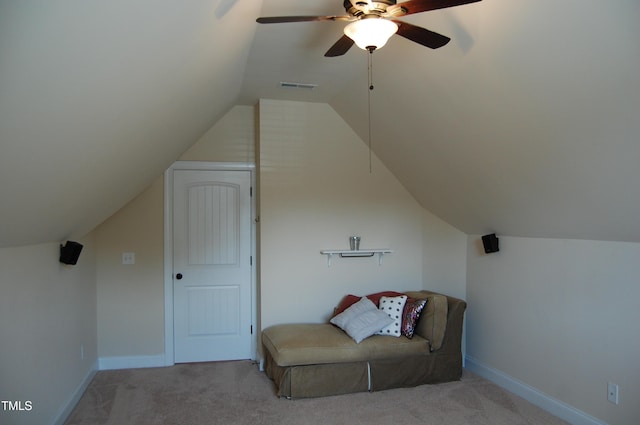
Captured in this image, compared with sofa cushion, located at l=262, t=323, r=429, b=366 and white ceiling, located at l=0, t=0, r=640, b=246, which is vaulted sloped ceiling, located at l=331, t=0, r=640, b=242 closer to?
white ceiling, located at l=0, t=0, r=640, b=246

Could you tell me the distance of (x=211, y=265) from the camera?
4785 millimetres

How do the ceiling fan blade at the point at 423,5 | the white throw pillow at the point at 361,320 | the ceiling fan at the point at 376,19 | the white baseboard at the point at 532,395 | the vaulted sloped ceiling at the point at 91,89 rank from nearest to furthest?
1. the vaulted sloped ceiling at the point at 91,89
2. the ceiling fan blade at the point at 423,5
3. the ceiling fan at the point at 376,19
4. the white baseboard at the point at 532,395
5. the white throw pillow at the point at 361,320

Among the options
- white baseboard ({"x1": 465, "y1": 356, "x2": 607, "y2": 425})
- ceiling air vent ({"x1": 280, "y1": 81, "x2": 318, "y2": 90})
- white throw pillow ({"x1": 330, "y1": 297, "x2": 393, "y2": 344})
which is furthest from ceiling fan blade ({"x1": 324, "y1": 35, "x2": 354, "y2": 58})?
white baseboard ({"x1": 465, "y1": 356, "x2": 607, "y2": 425})

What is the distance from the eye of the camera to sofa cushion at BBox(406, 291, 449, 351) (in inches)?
155

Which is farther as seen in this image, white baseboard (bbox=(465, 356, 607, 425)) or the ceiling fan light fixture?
white baseboard (bbox=(465, 356, 607, 425))

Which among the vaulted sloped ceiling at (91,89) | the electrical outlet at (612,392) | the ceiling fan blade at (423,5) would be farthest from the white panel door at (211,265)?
the electrical outlet at (612,392)

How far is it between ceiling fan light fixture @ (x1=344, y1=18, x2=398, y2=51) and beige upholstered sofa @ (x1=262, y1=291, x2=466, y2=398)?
2.55 m

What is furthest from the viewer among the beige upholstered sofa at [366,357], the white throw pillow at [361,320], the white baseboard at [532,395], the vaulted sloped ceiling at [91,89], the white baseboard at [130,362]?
the white baseboard at [130,362]

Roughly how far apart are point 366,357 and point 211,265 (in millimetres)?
1994

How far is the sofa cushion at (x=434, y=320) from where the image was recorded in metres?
3.94

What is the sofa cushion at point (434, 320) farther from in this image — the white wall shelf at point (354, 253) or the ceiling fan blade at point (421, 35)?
the ceiling fan blade at point (421, 35)

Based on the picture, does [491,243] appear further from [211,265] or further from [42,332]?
[42,332]

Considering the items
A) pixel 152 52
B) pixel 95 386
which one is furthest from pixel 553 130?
pixel 95 386

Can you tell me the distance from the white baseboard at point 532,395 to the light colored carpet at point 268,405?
0.21ft
